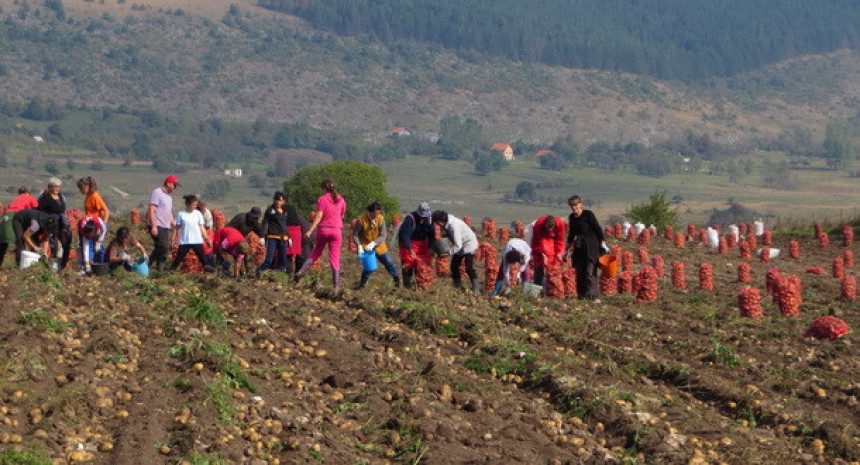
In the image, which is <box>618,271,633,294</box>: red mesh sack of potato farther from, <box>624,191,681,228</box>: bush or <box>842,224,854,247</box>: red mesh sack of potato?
<box>624,191,681,228</box>: bush

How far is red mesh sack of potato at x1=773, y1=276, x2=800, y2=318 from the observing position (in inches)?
642

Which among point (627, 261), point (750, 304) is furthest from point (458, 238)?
point (627, 261)

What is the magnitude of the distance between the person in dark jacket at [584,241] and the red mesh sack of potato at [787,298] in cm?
243

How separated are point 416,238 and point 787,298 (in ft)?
16.2

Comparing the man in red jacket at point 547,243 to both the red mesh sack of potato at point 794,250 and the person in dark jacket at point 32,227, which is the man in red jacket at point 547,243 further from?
the red mesh sack of potato at point 794,250

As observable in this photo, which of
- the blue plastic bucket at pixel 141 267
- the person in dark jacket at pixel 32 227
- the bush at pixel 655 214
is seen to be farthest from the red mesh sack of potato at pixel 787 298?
the bush at pixel 655 214

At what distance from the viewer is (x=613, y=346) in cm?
1281

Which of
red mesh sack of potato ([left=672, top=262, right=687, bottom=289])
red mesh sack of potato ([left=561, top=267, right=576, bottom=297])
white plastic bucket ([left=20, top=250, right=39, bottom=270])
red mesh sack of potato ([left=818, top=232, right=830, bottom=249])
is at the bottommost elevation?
red mesh sack of potato ([left=818, top=232, right=830, bottom=249])

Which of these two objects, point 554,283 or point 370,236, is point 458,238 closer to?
point 370,236

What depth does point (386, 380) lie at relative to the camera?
→ 10.5m

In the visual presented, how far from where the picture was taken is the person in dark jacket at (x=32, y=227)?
602 inches

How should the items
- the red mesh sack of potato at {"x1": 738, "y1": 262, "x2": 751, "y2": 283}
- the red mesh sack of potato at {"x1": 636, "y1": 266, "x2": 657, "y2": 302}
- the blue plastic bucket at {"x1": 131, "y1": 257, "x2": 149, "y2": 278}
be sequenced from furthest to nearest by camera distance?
the red mesh sack of potato at {"x1": 738, "y1": 262, "x2": 751, "y2": 283} → the red mesh sack of potato at {"x1": 636, "y1": 266, "x2": 657, "y2": 302} → the blue plastic bucket at {"x1": 131, "y1": 257, "x2": 149, "y2": 278}

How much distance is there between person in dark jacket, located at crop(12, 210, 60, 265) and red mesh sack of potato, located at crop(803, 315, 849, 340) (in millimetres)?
9178

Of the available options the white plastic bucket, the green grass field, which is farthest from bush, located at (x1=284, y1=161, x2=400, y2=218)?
the green grass field
